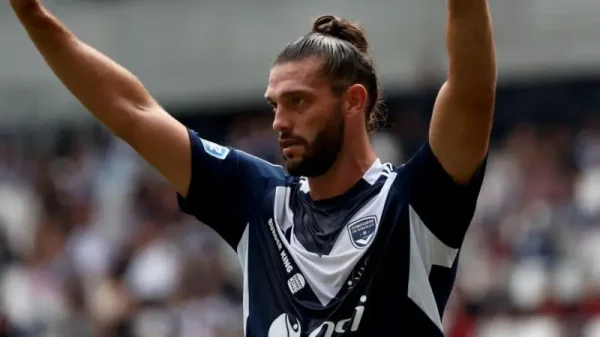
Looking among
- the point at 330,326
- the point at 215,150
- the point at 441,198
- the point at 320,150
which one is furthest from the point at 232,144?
the point at 441,198

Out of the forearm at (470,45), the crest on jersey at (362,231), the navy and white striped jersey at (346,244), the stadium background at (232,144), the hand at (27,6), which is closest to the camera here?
the forearm at (470,45)

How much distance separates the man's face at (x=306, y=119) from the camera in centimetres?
489

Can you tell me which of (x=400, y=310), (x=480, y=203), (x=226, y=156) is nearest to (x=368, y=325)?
(x=400, y=310)

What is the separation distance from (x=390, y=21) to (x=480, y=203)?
4.37m

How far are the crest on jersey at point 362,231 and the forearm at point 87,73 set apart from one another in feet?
2.97

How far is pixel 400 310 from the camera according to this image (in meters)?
4.75

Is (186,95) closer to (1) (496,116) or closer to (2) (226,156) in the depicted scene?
(1) (496,116)

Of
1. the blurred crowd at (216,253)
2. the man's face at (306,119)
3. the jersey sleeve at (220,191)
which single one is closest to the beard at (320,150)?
the man's face at (306,119)

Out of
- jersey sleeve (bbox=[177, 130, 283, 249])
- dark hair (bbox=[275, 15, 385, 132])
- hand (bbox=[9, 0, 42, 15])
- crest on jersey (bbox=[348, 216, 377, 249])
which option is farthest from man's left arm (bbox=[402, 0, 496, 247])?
hand (bbox=[9, 0, 42, 15])

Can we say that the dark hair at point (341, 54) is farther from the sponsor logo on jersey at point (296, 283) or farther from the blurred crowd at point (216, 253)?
the blurred crowd at point (216, 253)

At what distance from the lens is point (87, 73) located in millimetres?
5160

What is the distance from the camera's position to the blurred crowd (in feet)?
38.3

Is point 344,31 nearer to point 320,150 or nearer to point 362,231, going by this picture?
point 320,150

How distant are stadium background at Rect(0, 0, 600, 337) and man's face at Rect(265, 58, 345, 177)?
6.67 meters
